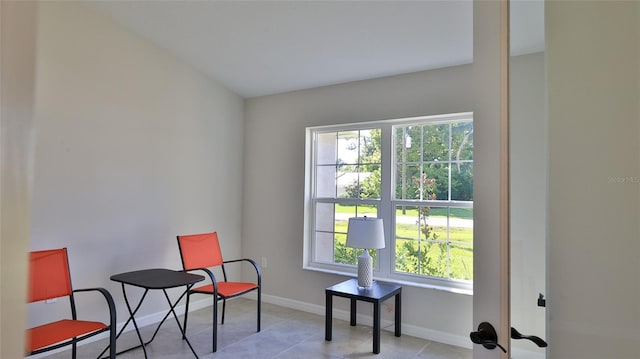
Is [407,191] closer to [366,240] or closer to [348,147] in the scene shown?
[366,240]

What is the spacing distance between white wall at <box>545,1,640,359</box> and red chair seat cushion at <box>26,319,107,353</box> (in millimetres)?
2552

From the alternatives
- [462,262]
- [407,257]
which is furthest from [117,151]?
[462,262]

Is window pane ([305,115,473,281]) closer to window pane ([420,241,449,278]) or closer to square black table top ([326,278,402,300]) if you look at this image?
window pane ([420,241,449,278])

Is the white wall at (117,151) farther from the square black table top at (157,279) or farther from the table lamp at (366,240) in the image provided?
the table lamp at (366,240)

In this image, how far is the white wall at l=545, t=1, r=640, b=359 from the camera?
110 cm

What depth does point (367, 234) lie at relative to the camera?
3.36 meters

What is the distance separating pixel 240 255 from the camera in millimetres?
4664

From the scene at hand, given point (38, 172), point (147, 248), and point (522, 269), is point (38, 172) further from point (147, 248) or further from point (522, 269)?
point (522, 269)

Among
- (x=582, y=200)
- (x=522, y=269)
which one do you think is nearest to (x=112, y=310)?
(x=522, y=269)

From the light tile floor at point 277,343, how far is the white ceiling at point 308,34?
95.7 inches

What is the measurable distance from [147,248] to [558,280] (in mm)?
3458

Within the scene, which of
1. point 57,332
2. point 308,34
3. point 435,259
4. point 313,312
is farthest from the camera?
point 313,312

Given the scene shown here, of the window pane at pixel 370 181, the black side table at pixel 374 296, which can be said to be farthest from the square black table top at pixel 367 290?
the window pane at pixel 370 181

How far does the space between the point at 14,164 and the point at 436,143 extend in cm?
344
